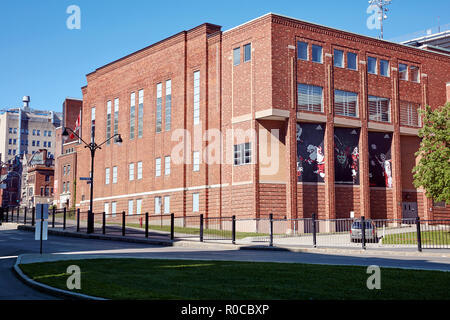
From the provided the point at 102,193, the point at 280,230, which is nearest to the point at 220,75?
the point at 280,230

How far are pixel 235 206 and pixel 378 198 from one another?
535 inches

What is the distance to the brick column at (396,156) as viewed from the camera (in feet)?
158

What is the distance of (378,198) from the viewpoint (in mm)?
47562

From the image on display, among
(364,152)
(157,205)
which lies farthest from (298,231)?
(157,205)

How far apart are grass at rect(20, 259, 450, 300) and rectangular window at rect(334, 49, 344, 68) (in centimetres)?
3405

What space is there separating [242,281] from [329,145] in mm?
33970

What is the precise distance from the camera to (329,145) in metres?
44.5

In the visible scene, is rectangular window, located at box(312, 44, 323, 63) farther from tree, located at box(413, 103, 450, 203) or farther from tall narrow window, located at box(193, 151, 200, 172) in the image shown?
tall narrow window, located at box(193, 151, 200, 172)

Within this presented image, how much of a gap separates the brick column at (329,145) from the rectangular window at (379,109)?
4995mm

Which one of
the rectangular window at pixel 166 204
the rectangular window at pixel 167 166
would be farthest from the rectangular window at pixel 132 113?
the rectangular window at pixel 166 204

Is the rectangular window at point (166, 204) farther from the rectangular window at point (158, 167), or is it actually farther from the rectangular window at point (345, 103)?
the rectangular window at point (345, 103)

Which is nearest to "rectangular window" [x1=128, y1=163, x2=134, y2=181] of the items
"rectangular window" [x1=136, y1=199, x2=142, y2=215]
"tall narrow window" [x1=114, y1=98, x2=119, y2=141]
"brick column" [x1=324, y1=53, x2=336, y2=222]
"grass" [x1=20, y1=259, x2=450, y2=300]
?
"rectangular window" [x1=136, y1=199, x2=142, y2=215]

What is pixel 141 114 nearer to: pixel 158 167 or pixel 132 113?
pixel 132 113
